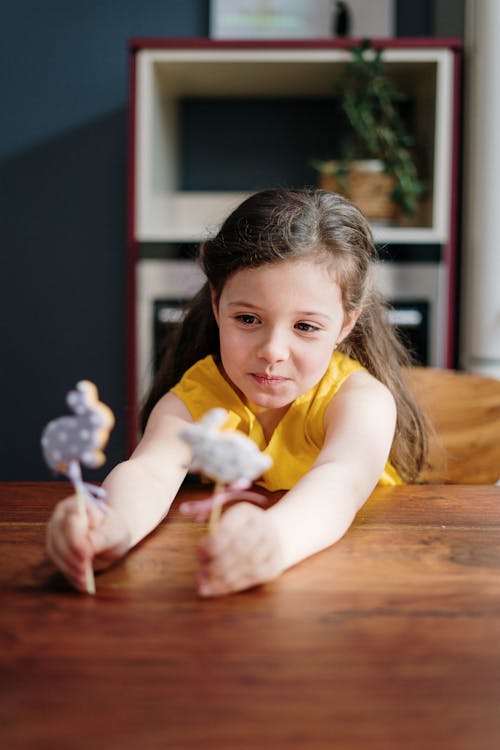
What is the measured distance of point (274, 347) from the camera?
37.9 inches

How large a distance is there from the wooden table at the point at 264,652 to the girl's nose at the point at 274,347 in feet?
0.82

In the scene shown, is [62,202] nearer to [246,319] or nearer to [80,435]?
[246,319]

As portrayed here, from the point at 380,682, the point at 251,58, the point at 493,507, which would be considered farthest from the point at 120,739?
the point at 251,58

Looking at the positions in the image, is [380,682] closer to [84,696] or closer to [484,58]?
[84,696]

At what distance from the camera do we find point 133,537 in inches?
30.5

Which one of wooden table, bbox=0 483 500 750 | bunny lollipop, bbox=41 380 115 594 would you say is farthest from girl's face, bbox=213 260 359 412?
bunny lollipop, bbox=41 380 115 594

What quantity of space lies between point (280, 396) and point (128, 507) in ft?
1.00

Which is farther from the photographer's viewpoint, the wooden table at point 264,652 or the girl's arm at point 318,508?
the girl's arm at point 318,508

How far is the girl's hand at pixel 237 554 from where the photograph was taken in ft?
2.10

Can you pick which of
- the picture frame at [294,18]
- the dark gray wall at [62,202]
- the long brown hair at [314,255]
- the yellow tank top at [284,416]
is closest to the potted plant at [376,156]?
the picture frame at [294,18]

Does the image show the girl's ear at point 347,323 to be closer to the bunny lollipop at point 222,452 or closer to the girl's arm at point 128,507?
the girl's arm at point 128,507

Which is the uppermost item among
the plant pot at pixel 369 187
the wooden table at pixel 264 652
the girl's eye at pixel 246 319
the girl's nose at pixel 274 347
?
the plant pot at pixel 369 187

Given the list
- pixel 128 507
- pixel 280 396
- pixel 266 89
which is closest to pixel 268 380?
pixel 280 396

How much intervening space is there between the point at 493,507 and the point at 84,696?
0.58 m
